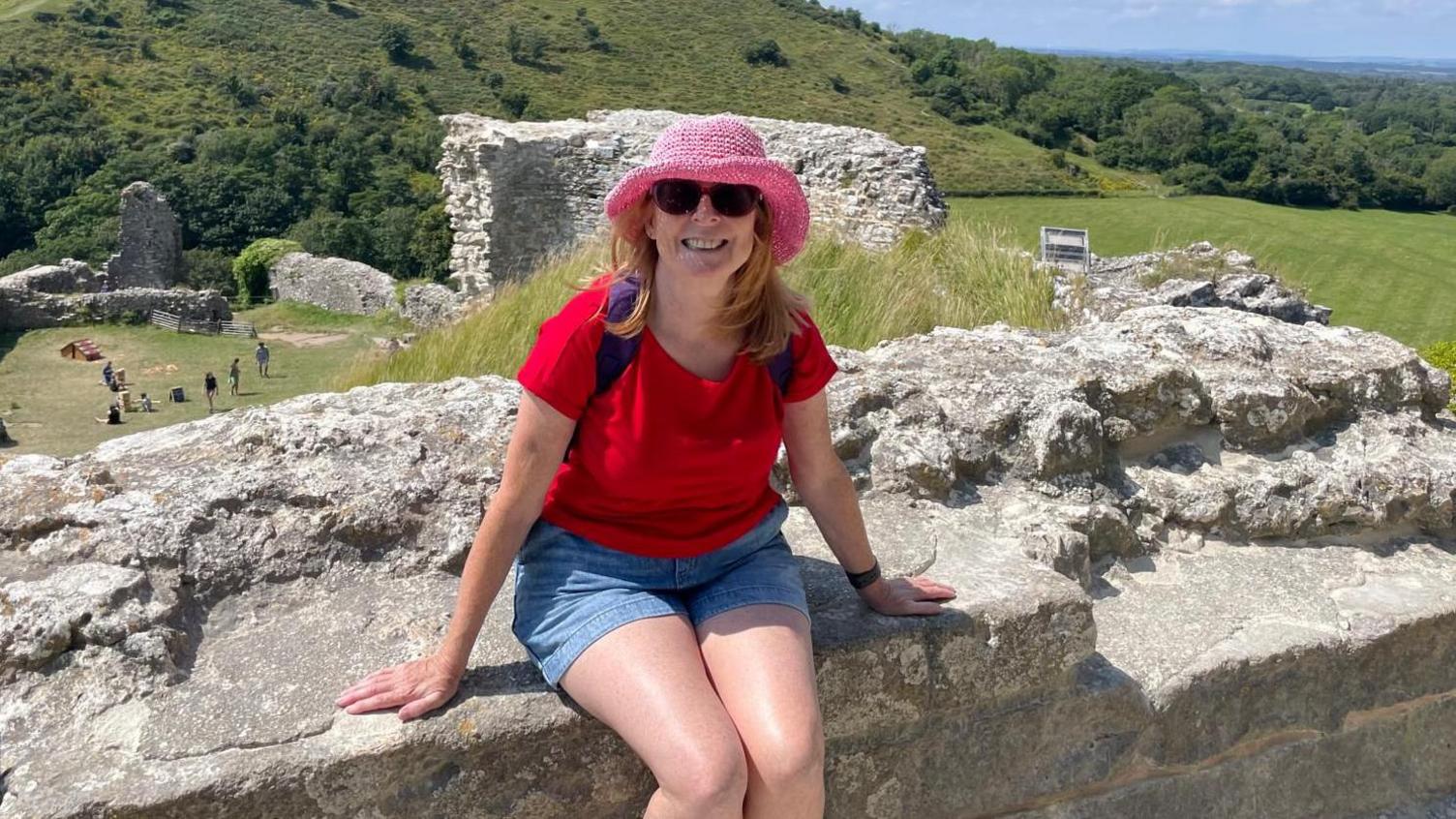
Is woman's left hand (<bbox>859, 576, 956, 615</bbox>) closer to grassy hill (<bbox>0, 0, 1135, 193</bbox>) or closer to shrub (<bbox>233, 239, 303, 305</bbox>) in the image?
shrub (<bbox>233, 239, 303, 305</bbox>)

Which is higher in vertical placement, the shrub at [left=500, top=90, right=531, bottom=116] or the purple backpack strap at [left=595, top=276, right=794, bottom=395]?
the purple backpack strap at [left=595, top=276, right=794, bottom=395]

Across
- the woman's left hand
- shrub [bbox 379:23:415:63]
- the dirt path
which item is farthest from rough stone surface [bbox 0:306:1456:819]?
shrub [bbox 379:23:415:63]

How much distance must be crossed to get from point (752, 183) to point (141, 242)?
3009 centimetres

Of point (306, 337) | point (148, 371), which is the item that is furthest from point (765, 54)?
point (148, 371)

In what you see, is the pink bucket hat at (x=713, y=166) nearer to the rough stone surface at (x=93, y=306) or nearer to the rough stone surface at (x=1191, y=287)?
the rough stone surface at (x=1191, y=287)

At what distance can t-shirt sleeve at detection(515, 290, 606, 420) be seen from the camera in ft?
6.16

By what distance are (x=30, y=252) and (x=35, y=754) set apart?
43.3 metres

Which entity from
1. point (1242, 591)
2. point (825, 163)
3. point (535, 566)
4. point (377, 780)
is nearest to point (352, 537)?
point (535, 566)

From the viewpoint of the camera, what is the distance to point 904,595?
2088 millimetres

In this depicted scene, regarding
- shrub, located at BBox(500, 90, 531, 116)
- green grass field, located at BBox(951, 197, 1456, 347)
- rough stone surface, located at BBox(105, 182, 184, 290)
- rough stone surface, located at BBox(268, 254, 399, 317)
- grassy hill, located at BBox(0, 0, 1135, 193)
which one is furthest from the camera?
shrub, located at BBox(500, 90, 531, 116)

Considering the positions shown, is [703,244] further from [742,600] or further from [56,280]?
[56,280]

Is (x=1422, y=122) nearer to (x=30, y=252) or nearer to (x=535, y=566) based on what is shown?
(x=30, y=252)

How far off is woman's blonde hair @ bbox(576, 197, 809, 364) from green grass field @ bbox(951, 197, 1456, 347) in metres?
20.7

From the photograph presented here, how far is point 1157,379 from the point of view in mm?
2959
